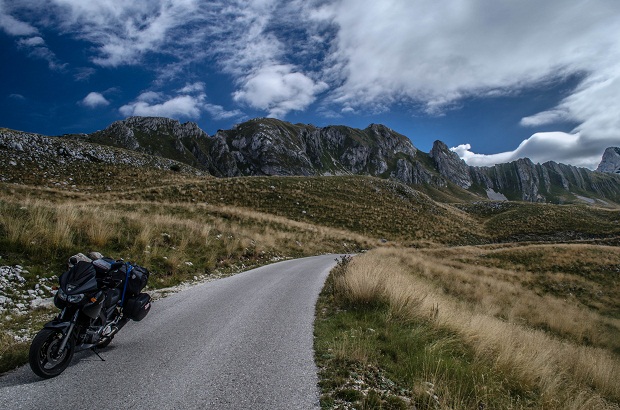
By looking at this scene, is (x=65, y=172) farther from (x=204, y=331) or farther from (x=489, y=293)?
(x=489, y=293)

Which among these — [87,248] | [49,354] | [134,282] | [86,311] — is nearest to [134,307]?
[134,282]

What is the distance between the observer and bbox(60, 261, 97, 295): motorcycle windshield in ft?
14.0

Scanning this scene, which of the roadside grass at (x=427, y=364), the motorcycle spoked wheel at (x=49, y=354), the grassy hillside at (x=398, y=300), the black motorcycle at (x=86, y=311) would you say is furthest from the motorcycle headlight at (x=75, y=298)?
the roadside grass at (x=427, y=364)

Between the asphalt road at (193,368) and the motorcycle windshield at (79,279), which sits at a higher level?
the motorcycle windshield at (79,279)

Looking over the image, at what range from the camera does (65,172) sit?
44188 mm

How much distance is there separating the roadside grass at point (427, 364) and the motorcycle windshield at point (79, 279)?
3.73 metres

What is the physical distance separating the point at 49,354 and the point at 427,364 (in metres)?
5.50

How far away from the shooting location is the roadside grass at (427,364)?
3.92 m

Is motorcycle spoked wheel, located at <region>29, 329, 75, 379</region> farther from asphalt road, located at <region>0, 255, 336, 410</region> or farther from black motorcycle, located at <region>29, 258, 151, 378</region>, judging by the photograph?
asphalt road, located at <region>0, 255, 336, 410</region>

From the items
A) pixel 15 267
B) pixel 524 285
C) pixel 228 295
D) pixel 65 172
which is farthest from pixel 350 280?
pixel 65 172

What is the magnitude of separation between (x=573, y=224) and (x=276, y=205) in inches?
2367

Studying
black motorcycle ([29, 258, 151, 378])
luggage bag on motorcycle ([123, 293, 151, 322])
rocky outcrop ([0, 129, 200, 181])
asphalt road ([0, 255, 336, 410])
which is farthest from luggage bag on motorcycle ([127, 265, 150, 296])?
rocky outcrop ([0, 129, 200, 181])

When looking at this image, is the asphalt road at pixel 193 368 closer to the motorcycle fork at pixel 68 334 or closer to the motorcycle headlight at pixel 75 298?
the motorcycle fork at pixel 68 334

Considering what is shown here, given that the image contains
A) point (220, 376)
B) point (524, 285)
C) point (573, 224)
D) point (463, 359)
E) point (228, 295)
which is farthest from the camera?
point (573, 224)
